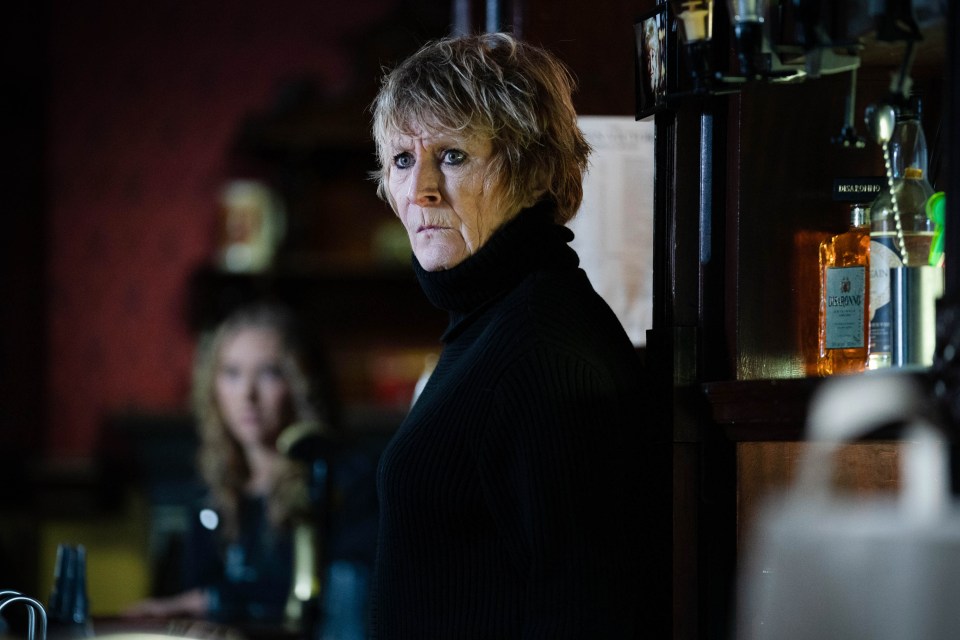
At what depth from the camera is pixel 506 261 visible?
1216 millimetres

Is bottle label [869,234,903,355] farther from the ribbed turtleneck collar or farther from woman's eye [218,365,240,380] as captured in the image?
woman's eye [218,365,240,380]

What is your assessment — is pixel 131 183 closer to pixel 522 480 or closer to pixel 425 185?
pixel 425 185

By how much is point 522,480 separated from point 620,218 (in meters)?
0.87

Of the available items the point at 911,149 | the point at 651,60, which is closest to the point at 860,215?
the point at 911,149

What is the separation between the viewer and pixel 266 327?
316 cm

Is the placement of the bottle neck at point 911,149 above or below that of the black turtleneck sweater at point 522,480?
above

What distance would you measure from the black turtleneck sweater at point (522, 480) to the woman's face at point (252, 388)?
1.90 metres

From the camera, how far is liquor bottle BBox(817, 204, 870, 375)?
1.15 m

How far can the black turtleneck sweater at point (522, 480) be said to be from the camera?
1.05 m

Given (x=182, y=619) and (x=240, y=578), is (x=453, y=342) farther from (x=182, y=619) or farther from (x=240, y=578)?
(x=240, y=578)

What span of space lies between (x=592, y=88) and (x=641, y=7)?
14 cm

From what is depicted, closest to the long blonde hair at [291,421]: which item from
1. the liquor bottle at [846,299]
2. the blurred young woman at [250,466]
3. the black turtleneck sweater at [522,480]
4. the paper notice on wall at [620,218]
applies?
the blurred young woman at [250,466]

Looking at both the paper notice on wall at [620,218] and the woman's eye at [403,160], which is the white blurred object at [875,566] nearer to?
the woman's eye at [403,160]

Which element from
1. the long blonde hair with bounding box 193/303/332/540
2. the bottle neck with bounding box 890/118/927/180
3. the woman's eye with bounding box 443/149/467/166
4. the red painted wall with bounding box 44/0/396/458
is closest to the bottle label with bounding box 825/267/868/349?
the bottle neck with bounding box 890/118/927/180
